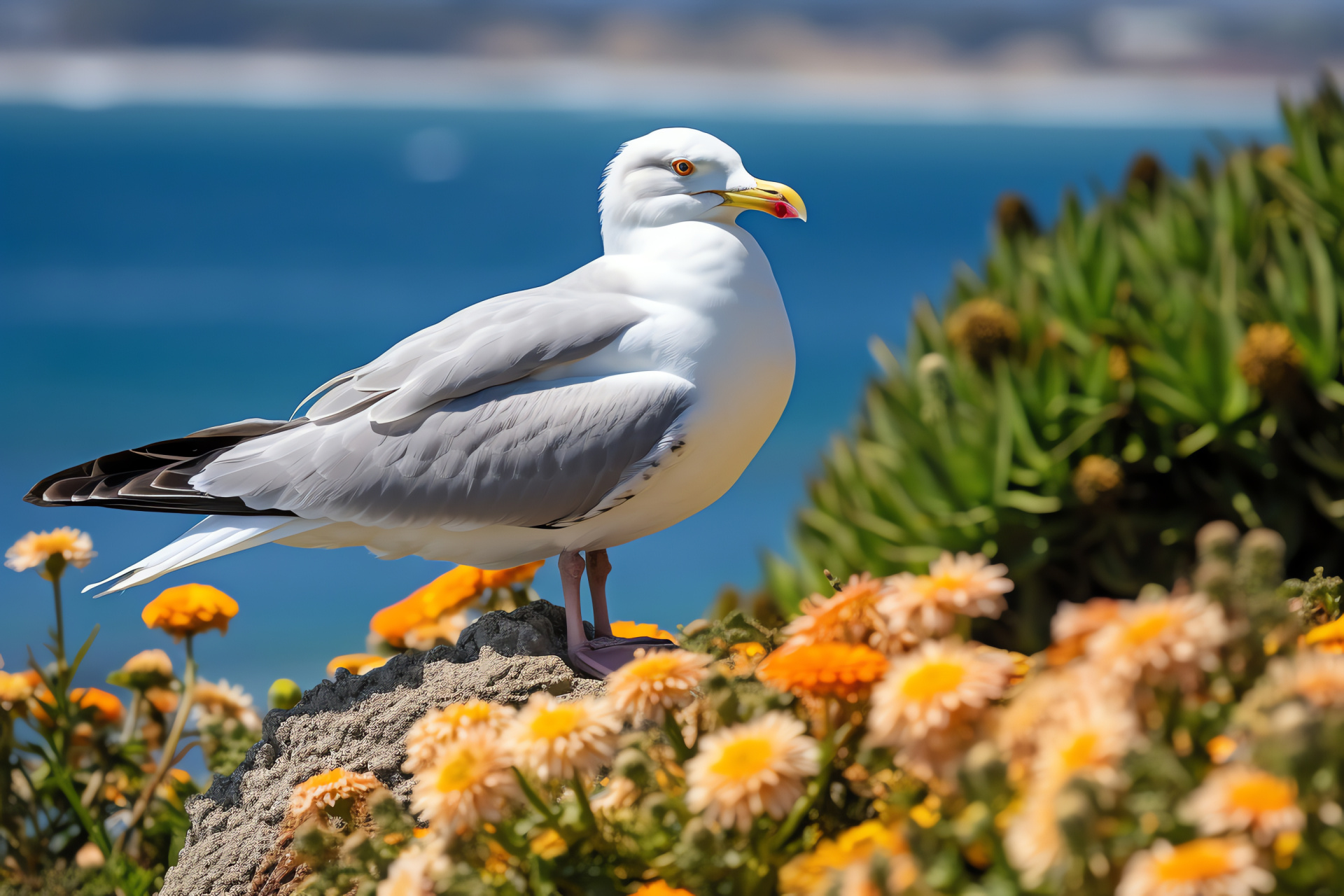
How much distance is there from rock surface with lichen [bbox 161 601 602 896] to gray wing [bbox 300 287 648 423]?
0.65 metres

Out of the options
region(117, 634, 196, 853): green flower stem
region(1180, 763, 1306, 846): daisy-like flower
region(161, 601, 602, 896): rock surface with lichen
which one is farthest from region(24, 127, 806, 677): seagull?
region(1180, 763, 1306, 846): daisy-like flower

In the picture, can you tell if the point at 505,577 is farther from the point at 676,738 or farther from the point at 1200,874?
the point at 1200,874

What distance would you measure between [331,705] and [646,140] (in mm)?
1799

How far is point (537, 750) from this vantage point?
160cm

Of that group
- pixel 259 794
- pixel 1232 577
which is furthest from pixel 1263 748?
pixel 259 794

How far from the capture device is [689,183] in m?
3.19

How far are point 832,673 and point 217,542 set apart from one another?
2.14 meters

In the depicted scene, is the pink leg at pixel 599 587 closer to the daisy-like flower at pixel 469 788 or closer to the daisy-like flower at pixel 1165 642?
the daisy-like flower at pixel 469 788

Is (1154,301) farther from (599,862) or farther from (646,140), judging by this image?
(599,862)

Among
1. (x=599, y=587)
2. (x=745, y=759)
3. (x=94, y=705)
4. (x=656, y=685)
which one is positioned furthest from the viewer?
(x=94, y=705)

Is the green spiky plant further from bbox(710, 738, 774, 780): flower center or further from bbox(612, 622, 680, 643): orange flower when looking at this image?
bbox(710, 738, 774, 780): flower center

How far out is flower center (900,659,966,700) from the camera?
1.34m

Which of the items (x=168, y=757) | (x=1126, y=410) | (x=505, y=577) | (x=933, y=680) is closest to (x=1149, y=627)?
(x=933, y=680)

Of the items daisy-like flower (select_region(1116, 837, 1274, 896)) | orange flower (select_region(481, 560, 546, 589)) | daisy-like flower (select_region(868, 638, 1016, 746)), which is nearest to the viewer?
daisy-like flower (select_region(1116, 837, 1274, 896))
